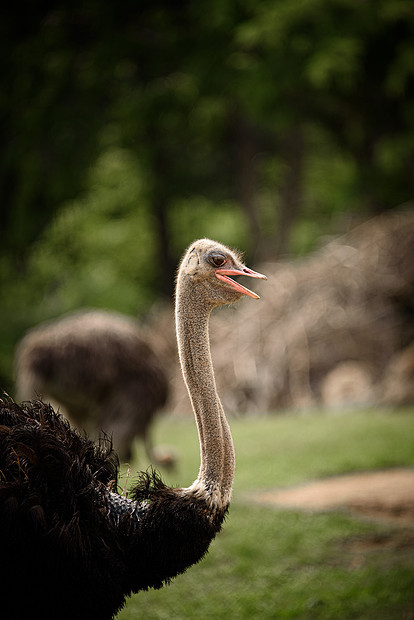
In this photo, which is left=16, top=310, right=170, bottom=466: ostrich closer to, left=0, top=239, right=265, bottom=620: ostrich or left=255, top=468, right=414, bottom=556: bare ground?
left=255, top=468, right=414, bottom=556: bare ground

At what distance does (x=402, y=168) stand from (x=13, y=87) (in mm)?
7934

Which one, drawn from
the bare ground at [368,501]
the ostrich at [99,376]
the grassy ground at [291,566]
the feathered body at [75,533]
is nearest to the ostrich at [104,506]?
the feathered body at [75,533]

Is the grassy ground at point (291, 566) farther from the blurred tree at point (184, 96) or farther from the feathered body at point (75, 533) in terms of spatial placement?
the blurred tree at point (184, 96)

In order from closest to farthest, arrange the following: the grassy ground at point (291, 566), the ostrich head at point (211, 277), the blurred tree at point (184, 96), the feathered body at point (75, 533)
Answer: the feathered body at point (75, 533) < the ostrich head at point (211, 277) < the grassy ground at point (291, 566) < the blurred tree at point (184, 96)

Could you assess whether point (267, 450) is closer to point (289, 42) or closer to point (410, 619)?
point (410, 619)

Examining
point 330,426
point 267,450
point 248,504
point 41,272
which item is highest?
point 41,272

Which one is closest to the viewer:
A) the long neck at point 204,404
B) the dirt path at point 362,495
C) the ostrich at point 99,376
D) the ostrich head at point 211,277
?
the long neck at point 204,404

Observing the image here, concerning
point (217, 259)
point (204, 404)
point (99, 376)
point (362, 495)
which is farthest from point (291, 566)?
point (217, 259)

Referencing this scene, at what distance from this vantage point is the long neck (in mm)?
2768

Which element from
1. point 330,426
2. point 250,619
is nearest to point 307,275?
point 330,426

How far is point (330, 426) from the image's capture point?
9.37 meters

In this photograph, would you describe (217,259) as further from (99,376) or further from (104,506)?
(99,376)

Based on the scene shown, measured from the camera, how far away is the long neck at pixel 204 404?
2.77 meters

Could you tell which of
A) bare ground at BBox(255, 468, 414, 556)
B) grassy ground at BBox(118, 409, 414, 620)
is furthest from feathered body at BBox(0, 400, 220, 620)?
bare ground at BBox(255, 468, 414, 556)
